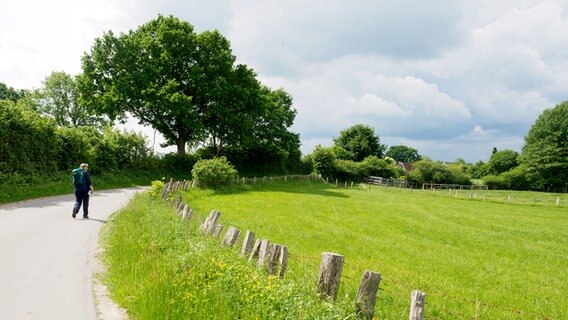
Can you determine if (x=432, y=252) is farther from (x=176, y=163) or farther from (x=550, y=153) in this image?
(x=550, y=153)

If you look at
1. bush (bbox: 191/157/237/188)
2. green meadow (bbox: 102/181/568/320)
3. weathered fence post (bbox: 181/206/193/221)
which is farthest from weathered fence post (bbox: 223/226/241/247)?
bush (bbox: 191/157/237/188)

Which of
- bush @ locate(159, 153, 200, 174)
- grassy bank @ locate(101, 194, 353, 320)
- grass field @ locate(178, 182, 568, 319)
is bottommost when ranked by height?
grass field @ locate(178, 182, 568, 319)

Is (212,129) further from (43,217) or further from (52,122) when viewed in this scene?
(43,217)

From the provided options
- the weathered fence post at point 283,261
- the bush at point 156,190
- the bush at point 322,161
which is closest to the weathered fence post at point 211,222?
the weathered fence post at point 283,261

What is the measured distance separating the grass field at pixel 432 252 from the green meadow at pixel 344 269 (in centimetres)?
5

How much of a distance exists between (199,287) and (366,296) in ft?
9.28

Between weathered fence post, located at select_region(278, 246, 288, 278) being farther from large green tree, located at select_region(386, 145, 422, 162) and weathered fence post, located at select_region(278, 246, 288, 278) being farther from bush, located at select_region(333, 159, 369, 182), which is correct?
large green tree, located at select_region(386, 145, 422, 162)

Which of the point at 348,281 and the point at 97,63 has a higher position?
the point at 97,63

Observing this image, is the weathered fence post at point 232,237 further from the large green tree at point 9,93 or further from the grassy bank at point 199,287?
the large green tree at point 9,93

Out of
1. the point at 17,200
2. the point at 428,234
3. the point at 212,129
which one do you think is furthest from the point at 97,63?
the point at 428,234

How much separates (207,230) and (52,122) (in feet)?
74.3

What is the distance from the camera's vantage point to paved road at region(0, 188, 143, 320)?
6.64m

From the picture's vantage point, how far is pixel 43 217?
1541 centimetres

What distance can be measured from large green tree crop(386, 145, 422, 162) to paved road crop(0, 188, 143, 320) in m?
158
